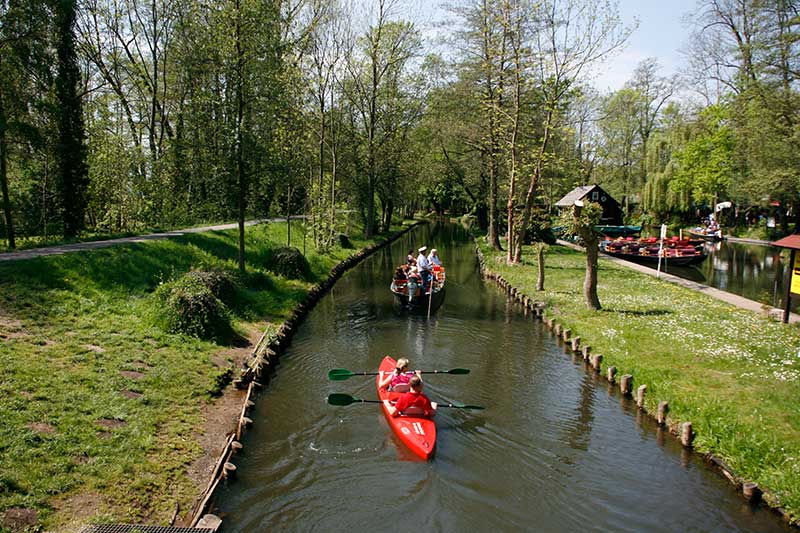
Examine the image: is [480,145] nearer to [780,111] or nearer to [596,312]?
[780,111]

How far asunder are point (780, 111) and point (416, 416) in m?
37.1

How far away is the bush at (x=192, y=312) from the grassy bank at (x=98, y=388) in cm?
37

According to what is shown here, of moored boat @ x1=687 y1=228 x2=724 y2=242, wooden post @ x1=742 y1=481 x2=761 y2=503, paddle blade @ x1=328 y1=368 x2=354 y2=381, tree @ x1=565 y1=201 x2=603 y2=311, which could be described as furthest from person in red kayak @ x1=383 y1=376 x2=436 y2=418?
moored boat @ x1=687 y1=228 x2=724 y2=242

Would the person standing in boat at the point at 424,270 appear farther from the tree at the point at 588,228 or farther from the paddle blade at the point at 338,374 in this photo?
Answer: the paddle blade at the point at 338,374

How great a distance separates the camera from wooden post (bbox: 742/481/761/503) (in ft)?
27.2

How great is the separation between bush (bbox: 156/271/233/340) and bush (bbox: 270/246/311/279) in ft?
29.0

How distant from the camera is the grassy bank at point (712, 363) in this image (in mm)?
8797

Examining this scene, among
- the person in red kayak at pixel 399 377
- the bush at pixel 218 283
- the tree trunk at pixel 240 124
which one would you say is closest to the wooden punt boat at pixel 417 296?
the tree trunk at pixel 240 124

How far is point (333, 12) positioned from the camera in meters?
32.7

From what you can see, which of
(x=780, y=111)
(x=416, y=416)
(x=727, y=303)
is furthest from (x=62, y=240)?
(x=780, y=111)

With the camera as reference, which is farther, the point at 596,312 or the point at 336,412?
the point at 596,312

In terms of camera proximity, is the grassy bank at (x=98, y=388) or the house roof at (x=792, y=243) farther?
the house roof at (x=792, y=243)

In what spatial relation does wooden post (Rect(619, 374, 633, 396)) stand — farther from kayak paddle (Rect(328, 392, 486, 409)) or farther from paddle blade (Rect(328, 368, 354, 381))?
paddle blade (Rect(328, 368, 354, 381))

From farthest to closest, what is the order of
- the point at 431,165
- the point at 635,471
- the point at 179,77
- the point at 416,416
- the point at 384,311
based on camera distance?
the point at 431,165
the point at 179,77
the point at 384,311
the point at 416,416
the point at 635,471
